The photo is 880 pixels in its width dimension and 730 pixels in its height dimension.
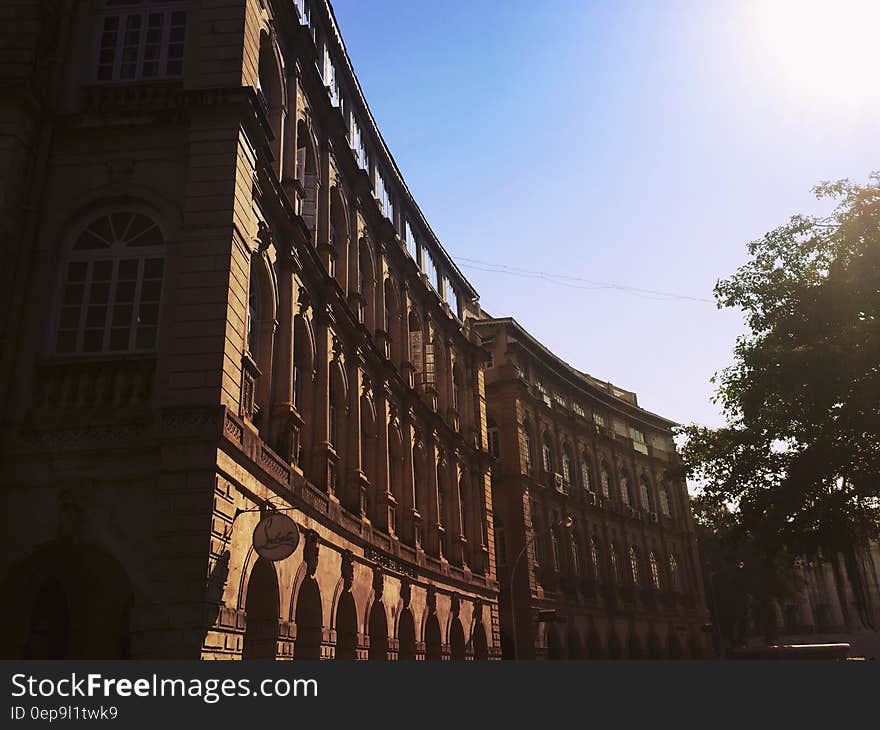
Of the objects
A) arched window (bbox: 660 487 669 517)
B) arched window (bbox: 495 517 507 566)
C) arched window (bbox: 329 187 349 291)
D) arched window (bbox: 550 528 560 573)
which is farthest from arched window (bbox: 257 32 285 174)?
arched window (bbox: 660 487 669 517)

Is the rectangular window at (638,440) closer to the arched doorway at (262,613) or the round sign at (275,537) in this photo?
the arched doorway at (262,613)

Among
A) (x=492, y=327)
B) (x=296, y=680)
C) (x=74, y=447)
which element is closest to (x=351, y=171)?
(x=74, y=447)

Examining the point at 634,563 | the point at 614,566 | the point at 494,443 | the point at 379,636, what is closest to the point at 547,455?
the point at 494,443

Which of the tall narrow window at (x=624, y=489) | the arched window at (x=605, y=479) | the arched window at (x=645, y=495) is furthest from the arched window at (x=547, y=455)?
the arched window at (x=645, y=495)

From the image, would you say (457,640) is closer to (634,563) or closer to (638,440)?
(634,563)

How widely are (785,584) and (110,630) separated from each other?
66.8m

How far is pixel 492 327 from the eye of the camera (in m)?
45.3

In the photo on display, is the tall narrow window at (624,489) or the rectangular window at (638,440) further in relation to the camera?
the rectangular window at (638,440)

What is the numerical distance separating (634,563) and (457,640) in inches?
1062

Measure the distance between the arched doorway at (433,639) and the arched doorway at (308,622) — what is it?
31.8 feet

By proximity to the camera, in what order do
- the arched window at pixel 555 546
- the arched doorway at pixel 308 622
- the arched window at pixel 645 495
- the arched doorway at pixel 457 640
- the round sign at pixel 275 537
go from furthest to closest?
the arched window at pixel 645 495, the arched window at pixel 555 546, the arched doorway at pixel 457 640, the arched doorway at pixel 308 622, the round sign at pixel 275 537

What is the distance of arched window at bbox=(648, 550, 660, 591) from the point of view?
5481cm

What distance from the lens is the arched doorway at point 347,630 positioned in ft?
64.1

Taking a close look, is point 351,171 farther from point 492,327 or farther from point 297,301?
point 492,327
